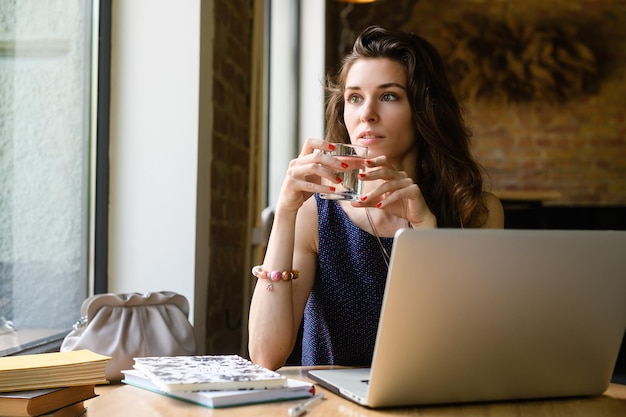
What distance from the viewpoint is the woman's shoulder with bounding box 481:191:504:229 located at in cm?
196

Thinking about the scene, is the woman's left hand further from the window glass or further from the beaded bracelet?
the window glass

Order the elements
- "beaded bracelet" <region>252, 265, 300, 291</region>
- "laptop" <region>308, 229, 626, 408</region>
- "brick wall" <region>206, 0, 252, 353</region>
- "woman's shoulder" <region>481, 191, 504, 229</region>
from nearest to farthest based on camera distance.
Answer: "laptop" <region>308, 229, 626, 408</region> → "beaded bracelet" <region>252, 265, 300, 291</region> → "woman's shoulder" <region>481, 191, 504, 229</region> → "brick wall" <region>206, 0, 252, 353</region>

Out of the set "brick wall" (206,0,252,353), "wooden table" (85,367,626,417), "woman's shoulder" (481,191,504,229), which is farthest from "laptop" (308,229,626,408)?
"brick wall" (206,0,252,353)

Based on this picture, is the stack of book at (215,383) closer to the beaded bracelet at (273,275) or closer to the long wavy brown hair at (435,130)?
the beaded bracelet at (273,275)

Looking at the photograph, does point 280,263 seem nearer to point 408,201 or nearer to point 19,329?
point 408,201

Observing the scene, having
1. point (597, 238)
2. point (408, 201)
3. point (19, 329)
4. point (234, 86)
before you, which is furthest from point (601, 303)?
point (234, 86)

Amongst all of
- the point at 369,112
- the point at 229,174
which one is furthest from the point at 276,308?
the point at 229,174

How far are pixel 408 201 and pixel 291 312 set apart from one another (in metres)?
0.34

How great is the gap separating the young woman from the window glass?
0.55 metres

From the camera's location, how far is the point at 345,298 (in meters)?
Answer: 1.85

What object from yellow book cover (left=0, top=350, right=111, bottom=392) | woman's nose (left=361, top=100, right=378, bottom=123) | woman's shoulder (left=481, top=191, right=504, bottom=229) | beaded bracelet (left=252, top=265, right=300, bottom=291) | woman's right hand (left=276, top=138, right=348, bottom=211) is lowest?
yellow book cover (left=0, top=350, right=111, bottom=392)

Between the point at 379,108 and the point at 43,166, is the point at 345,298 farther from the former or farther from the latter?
the point at 43,166

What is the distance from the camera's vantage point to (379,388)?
42.7 inches

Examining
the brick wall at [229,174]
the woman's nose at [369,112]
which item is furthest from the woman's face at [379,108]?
the brick wall at [229,174]
